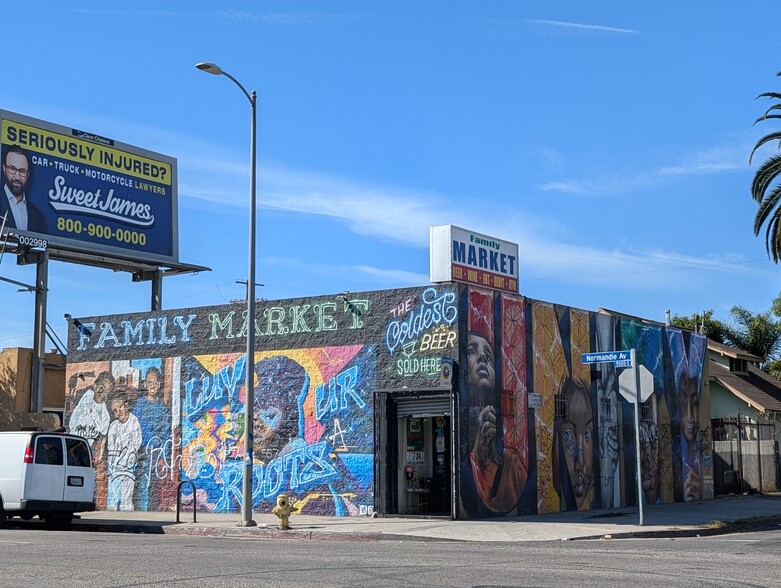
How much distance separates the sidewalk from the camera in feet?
59.8

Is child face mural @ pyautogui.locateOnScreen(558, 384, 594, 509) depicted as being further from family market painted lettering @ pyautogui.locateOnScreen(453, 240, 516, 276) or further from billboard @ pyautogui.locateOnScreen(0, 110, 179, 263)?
billboard @ pyautogui.locateOnScreen(0, 110, 179, 263)

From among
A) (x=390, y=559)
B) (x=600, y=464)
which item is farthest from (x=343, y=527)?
(x=600, y=464)

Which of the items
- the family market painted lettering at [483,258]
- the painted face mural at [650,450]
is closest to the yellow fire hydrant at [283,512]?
the family market painted lettering at [483,258]

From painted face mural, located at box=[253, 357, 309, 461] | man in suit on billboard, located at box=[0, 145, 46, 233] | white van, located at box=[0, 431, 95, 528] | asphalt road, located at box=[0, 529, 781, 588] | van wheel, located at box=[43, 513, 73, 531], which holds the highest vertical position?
man in suit on billboard, located at box=[0, 145, 46, 233]

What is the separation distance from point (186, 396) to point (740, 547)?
Result: 50.8ft

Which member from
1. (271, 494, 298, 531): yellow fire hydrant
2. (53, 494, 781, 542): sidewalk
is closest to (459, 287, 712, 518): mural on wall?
(53, 494, 781, 542): sidewalk

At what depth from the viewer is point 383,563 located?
497 inches

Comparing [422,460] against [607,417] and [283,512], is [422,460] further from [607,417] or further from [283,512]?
[607,417]

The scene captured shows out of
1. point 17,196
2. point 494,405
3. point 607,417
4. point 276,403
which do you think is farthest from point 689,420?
point 17,196

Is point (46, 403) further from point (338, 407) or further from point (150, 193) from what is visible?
point (338, 407)

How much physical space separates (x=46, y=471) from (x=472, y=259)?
1108cm

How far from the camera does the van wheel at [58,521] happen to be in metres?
21.9

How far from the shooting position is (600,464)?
26.0 m

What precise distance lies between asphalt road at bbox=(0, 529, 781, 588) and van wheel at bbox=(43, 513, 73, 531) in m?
4.34
